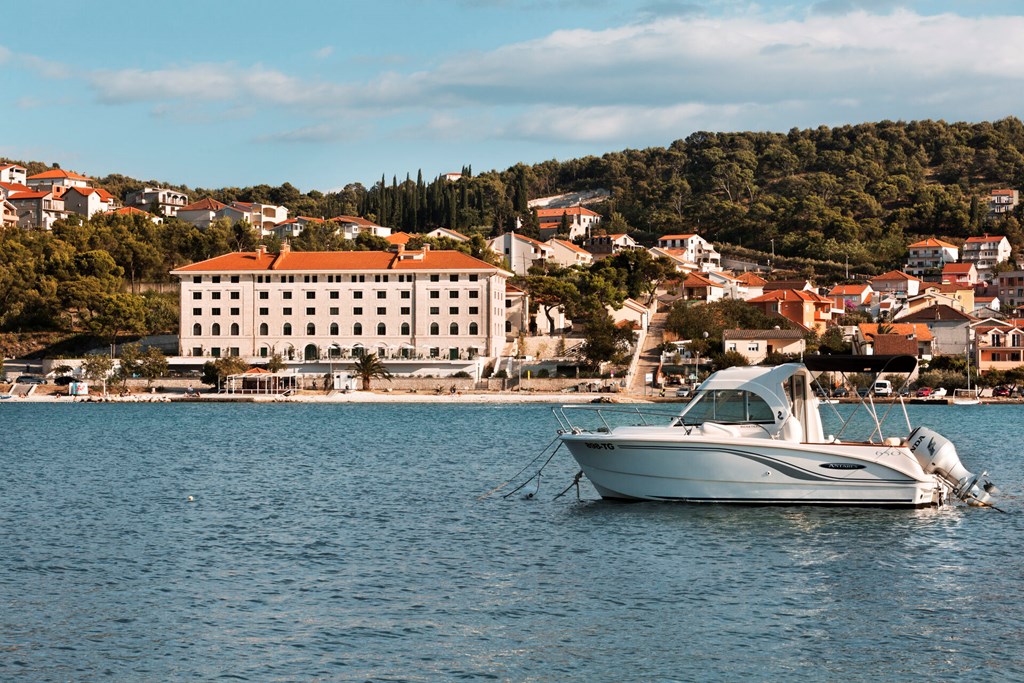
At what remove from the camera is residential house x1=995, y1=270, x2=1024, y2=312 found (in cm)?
12738

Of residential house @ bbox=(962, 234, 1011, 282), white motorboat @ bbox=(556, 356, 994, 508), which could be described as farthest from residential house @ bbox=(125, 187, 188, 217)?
white motorboat @ bbox=(556, 356, 994, 508)

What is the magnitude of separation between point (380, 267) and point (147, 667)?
267 feet

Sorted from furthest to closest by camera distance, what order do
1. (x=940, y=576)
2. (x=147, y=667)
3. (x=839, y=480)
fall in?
A: (x=839, y=480), (x=940, y=576), (x=147, y=667)

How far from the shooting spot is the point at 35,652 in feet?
48.9

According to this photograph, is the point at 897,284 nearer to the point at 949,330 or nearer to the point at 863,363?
the point at 949,330

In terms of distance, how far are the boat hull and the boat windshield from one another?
965mm

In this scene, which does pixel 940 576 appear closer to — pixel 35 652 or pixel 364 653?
pixel 364 653

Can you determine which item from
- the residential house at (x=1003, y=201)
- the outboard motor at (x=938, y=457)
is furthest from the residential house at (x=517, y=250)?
the outboard motor at (x=938, y=457)

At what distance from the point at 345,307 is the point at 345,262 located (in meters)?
3.75

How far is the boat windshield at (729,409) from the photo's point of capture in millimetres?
25578

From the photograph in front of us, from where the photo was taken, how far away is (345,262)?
95.6 meters

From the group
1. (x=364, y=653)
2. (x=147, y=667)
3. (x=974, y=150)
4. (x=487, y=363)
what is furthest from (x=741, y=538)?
(x=974, y=150)

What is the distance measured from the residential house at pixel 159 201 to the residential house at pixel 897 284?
89.7 metres

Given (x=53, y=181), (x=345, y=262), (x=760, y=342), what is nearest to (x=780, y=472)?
(x=760, y=342)
